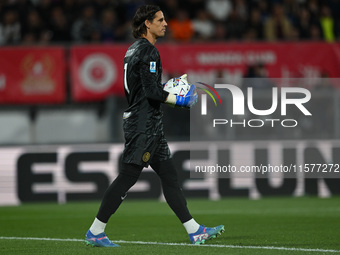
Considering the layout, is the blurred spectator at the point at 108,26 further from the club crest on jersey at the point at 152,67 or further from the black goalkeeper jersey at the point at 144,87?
the club crest on jersey at the point at 152,67

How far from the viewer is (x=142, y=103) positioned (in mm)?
7680

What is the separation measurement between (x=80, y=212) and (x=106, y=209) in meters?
5.41

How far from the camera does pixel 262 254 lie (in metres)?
7.14

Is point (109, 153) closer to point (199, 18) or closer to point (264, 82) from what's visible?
point (264, 82)

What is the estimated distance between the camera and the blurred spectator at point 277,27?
18.2 meters

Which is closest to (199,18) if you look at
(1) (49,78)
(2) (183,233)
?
(1) (49,78)

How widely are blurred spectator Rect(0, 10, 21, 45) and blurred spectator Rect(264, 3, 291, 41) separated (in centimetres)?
554

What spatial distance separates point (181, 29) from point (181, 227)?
338 inches

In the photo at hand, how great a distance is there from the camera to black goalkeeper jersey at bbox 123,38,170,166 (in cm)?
754

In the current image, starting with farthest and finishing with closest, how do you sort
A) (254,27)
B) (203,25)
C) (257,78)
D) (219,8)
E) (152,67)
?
1. (219,8)
2. (203,25)
3. (254,27)
4. (257,78)
5. (152,67)

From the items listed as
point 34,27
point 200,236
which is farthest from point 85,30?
point 200,236

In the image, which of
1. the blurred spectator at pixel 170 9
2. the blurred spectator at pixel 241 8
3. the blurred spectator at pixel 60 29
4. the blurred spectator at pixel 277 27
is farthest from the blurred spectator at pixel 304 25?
the blurred spectator at pixel 60 29

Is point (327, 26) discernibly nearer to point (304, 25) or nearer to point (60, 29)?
point (304, 25)

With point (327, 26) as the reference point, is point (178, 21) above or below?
above
